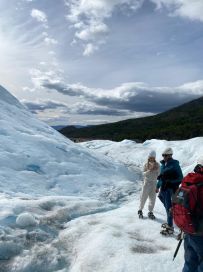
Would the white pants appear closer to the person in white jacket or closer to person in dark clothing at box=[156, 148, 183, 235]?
the person in white jacket

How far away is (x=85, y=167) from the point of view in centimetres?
1836

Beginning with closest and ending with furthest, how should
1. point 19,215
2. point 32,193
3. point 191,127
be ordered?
1. point 19,215
2. point 32,193
3. point 191,127

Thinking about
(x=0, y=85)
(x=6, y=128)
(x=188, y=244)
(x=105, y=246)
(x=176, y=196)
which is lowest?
(x=105, y=246)

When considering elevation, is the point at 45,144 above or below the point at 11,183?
above

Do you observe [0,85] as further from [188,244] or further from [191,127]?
[191,127]

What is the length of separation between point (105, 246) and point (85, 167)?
1009cm

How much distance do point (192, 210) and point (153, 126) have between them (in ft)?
512

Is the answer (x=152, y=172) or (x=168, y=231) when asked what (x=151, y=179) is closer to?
(x=152, y=172)

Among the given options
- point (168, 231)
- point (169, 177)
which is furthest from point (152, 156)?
point (168, 231)

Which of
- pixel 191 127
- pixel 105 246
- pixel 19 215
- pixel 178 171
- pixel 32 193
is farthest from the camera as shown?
pixel 191 127

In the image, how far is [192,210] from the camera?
18.6 feet

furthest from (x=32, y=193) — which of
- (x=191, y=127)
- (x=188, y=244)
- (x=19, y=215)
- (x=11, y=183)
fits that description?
(x=191, y=127)

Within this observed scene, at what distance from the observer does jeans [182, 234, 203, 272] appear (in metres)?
5.84

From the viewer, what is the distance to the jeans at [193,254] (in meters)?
5.84
